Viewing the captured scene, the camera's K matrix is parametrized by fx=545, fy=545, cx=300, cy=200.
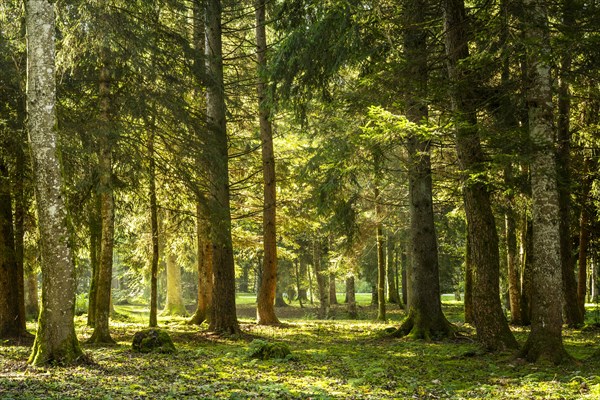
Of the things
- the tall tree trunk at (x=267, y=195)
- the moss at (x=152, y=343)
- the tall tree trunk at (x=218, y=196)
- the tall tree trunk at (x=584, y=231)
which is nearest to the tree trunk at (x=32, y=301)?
the tall tree trunk at (x=267, y=195)

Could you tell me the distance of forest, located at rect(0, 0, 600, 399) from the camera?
331 inches

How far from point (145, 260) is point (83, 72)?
889 centimetres

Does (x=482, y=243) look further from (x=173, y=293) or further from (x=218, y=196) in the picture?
(x=173, y=293)

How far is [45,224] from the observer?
845cm

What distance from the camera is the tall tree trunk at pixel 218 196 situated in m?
13.3

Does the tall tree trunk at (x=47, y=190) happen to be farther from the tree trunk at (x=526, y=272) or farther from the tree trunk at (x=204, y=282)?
the tree trunk at (x=526, y=272)

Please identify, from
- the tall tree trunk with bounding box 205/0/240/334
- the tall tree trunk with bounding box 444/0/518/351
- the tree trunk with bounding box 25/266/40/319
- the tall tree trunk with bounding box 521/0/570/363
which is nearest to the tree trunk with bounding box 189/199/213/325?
the tall tree trunk with bounding box 205/0/240/334

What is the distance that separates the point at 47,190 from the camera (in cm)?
845

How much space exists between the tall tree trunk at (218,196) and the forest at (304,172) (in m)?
0.06

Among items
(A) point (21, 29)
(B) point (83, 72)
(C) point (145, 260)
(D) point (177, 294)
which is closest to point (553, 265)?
(B) point (83, 72)

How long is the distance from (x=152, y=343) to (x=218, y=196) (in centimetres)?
466

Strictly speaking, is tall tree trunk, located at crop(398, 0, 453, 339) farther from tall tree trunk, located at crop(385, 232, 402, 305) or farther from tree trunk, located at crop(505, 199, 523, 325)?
tall tree trunk, located at crop(385, 232, 402, 305)

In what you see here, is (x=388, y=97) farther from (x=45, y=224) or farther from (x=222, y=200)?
(x=45, y=224)

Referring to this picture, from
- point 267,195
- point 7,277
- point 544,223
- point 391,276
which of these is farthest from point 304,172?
point 391,276
